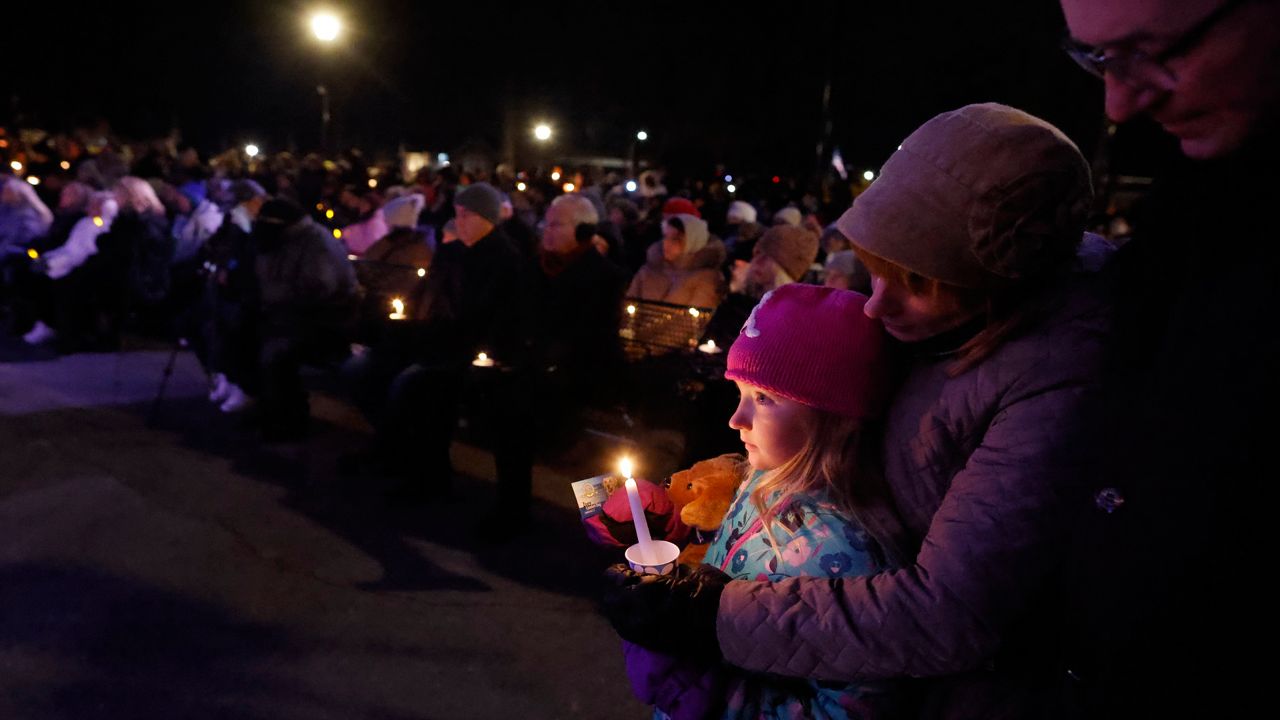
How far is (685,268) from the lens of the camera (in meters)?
7.43

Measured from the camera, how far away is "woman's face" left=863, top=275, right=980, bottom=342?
150 centimetres

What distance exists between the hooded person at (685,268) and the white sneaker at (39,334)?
7299 millimetres

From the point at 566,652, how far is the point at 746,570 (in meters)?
2.52

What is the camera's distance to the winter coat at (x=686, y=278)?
727 centimetres

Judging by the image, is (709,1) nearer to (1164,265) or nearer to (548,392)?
(548,392)

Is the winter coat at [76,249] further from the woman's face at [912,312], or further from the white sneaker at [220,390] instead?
the woman's face at [912,312]

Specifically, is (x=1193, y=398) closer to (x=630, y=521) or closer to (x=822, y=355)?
(x=822, y=355)

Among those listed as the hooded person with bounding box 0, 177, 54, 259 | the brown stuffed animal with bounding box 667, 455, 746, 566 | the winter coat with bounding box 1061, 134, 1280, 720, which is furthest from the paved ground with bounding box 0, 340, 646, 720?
the hooded person with bounding box 0, 177, 54, 259

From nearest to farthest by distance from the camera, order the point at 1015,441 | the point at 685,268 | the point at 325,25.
→ the point at 1015,441 < the point at 685,268 < the point at 325,25

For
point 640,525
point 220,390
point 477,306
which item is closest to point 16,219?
point 220,390

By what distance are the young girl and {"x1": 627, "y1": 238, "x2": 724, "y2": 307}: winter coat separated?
537 centimetres

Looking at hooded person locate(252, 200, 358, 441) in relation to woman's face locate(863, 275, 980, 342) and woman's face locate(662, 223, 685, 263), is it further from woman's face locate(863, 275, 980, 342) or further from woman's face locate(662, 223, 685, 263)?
woman's face locate(863, 275, 980, 342)

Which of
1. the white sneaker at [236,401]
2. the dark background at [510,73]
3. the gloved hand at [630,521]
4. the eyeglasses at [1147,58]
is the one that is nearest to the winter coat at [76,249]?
the white sneaker at [236,401]

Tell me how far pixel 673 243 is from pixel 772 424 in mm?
5668
